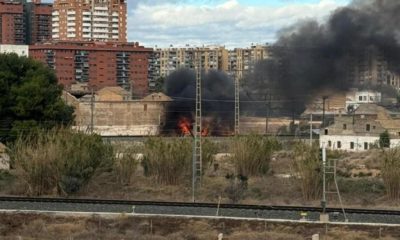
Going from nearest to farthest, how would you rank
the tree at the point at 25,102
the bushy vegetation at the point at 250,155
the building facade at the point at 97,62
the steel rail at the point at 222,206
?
the steel rail at the point at 222,206 → the bushy vegetation at the point at 250,155 → the tree at the point at 25,102 → the building facade at the point at 97,62

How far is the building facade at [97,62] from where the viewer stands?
99.6 metres

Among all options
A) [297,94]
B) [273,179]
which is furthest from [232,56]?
[273,179]

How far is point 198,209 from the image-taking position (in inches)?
804

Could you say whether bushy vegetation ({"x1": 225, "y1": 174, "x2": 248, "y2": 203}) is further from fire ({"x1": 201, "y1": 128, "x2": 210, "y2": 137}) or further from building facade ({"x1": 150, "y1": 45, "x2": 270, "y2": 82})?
building facade ({"x1": 150, "y1": 45, "x2": 270, "y2": 82})

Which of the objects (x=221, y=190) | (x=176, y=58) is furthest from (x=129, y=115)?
(x=176, y=58)

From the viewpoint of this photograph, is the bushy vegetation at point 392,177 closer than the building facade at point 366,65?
Yes

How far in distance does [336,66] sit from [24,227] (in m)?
36.4

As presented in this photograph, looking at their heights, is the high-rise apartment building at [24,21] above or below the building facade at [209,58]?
above

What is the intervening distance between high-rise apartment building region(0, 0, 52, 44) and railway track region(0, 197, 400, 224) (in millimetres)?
107528

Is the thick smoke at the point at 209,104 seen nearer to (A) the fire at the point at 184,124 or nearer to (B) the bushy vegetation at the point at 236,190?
(A) the fire at the point at 184,124

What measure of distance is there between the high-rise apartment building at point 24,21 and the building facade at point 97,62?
2601 cm

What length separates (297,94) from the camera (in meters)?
55.2

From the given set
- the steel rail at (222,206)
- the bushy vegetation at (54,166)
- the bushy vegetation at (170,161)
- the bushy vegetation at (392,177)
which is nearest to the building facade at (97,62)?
the bushy vegetation at (170,161)

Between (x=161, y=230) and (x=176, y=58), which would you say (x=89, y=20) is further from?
(x=161, y=230)
